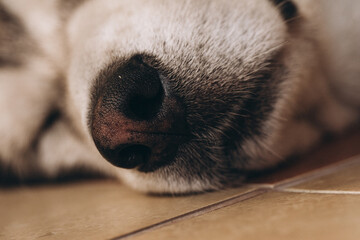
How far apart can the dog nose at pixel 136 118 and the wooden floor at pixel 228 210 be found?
13 centimetres

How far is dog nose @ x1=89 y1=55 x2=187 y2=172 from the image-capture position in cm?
83

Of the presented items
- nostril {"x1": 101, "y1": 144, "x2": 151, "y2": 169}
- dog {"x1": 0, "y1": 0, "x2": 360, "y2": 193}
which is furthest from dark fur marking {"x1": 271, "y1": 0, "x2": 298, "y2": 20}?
nostril {"x1": 101, "y1": 144, "x2": 151, "y2": 169}

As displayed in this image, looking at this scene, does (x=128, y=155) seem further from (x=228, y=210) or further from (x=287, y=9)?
A: (x=287, y=9)

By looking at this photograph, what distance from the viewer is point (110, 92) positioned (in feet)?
2.84

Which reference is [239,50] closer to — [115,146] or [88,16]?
[115,146]

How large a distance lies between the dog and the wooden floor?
7 centimetres

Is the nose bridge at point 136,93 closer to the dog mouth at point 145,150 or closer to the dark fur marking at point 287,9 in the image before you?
the dog mouth at point 145,150

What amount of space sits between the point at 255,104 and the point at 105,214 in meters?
0.41

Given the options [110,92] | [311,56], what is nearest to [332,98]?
[311,56]

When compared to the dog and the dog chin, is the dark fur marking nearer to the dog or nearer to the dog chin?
the dog

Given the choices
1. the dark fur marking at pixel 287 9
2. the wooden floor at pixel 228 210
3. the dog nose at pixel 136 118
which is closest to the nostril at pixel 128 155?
the dog nose at pixel 136 118

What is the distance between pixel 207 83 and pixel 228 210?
28 centimetres

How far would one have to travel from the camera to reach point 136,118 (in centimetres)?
83

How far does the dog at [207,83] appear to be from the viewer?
861mm
